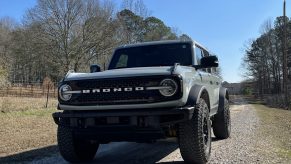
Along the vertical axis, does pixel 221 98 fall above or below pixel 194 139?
above

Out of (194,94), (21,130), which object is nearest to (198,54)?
(194,94)

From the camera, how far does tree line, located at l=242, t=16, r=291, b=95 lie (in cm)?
7606

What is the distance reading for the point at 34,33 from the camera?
145ft

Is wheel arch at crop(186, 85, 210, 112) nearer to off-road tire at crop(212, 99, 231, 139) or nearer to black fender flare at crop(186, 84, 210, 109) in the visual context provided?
black fender flare at crop(186, 84, 210, 109)

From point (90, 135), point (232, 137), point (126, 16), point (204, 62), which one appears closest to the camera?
point (90, 135)

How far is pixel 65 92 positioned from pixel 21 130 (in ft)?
25.1

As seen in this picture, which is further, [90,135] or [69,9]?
[69,9]

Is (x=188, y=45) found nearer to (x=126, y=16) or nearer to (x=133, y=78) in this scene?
(x=133, y=78)

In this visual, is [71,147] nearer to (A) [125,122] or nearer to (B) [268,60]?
(A) [125,122]

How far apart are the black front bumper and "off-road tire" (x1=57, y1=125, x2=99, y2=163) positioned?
0.31 m

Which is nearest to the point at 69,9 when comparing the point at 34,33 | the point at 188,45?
the point at 34,33

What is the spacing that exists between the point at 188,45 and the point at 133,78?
2346 mm

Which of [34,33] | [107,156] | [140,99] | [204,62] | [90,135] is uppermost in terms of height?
[34,33]

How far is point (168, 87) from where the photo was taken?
6309 millimetres
